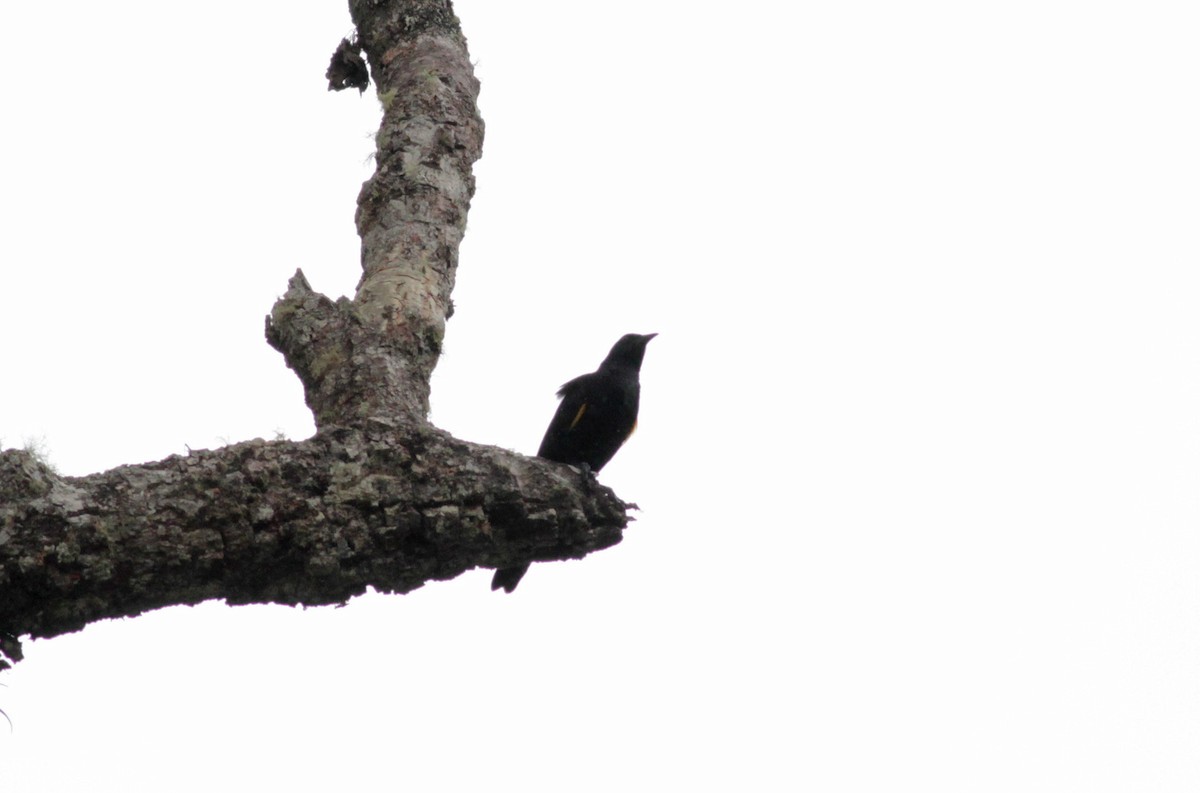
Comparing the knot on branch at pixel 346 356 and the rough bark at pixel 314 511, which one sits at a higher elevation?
the knot on branch at pixel 346 356

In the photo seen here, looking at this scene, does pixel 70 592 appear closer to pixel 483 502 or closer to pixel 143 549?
pixel 143 549

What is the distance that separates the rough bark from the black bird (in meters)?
2.03

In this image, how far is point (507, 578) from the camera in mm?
5496

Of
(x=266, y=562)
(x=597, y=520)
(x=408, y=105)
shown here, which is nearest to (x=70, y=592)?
(x=266, y=562)

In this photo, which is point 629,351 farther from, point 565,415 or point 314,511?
point 314,511

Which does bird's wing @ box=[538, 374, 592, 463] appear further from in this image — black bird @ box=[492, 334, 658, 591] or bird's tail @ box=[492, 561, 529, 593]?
bird's tail @ box=[492, 561, 529, 593]

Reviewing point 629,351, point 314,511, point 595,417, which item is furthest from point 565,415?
point 314,511

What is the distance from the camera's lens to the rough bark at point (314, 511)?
3.15 m

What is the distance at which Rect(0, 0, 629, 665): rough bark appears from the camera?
315 cm

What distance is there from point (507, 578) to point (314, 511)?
7.30 feet

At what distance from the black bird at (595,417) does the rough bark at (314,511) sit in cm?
203

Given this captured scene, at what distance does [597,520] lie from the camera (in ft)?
12.2

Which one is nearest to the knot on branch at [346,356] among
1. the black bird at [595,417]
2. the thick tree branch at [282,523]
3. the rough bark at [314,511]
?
the rough bark at [314,511]

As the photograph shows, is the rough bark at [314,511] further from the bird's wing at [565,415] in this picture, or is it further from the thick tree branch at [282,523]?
the bird's wing at [565,415]
